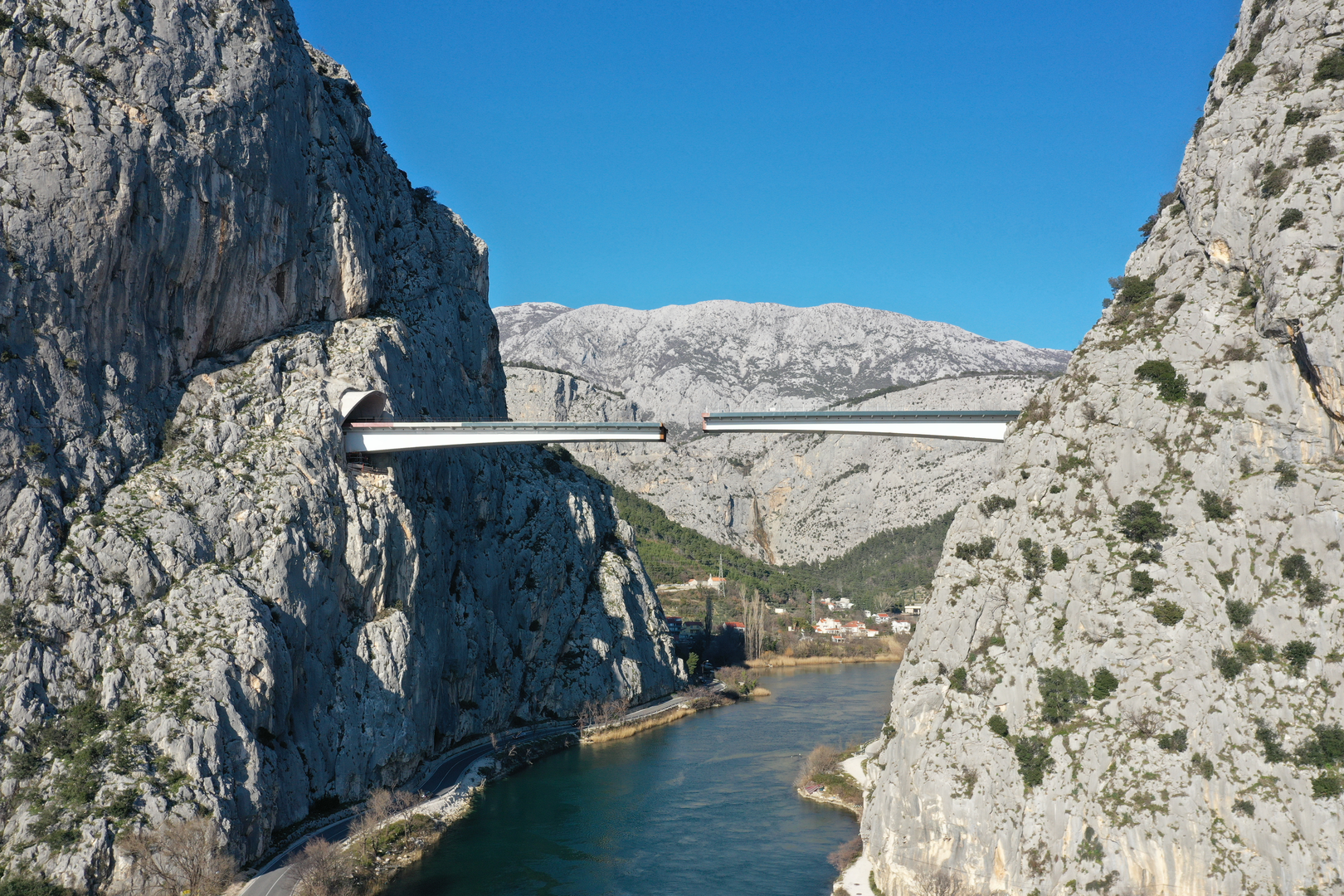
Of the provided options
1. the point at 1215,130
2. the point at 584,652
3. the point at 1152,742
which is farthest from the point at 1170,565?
the point at 584,652

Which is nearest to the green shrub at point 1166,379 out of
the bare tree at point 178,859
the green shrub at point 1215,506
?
the green shrub at point 1215,506

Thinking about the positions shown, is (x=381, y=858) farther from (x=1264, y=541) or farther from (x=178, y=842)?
(x=1264, y=541)

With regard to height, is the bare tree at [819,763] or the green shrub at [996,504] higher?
the green shrub at [996,504]

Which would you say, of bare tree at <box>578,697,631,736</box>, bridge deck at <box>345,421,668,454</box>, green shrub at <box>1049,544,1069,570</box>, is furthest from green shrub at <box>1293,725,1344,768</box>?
bare tree at <box>578,697,631,736</box>

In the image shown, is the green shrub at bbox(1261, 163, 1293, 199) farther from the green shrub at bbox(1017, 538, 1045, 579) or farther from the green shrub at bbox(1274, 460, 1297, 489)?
the green shrub at bbox(1017, 538, 1045, 579)

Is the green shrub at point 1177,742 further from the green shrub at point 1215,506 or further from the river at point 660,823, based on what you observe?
the river at point 660,823

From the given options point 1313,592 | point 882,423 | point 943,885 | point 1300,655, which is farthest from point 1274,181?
point 943,885
